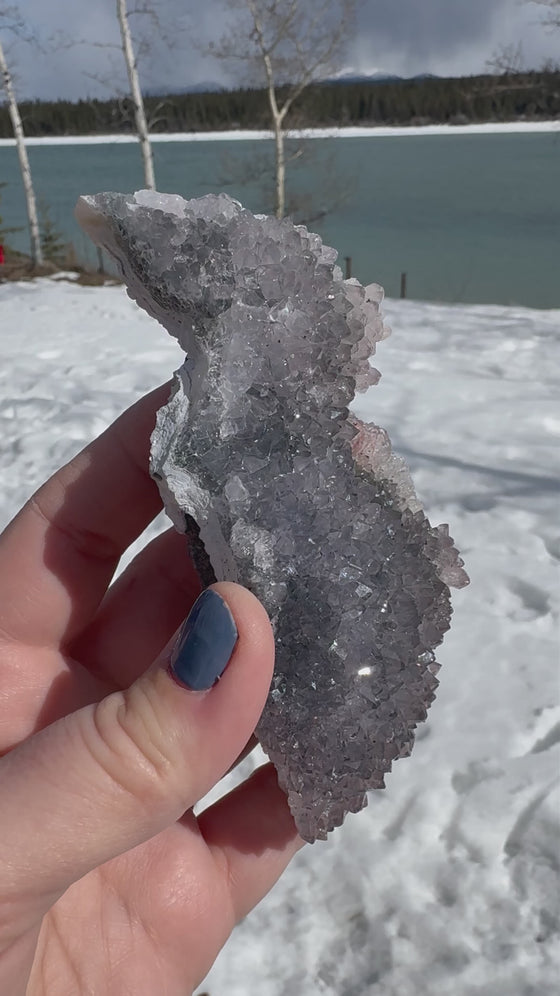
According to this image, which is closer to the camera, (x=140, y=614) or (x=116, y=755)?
(x=116, y=755)

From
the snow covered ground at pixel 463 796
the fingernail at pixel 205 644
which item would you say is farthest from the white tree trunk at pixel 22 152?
the fingernail at pixel 205 644

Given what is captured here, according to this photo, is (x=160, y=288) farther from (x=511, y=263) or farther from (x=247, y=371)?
(x=511, y=263)

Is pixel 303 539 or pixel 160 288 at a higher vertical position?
pixel 160 288

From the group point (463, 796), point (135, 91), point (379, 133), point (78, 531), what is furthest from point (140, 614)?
point (379, 133)

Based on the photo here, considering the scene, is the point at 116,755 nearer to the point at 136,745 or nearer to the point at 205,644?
the point at 136,745

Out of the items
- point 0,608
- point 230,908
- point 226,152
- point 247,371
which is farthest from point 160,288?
point 226,152

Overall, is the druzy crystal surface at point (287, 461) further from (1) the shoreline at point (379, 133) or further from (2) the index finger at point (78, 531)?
(1) the shoreline at point (379, 133)
